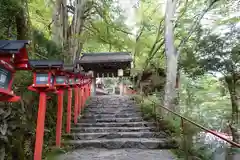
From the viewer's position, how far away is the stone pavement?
19.5 ft

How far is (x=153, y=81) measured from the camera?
16766mm

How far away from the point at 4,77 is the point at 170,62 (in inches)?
274

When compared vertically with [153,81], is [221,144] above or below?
below

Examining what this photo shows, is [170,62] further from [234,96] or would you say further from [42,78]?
[42,78]

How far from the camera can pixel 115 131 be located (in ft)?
26.1

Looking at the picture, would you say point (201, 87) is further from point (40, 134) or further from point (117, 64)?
point (40, 134)

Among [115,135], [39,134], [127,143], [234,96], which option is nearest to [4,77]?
[39,134]

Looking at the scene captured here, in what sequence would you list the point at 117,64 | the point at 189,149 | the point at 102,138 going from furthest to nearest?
the point at 117,64 < the point at 102,138 < the point at 189,149

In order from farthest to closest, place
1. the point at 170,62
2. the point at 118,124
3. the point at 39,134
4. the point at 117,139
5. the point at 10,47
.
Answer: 1. the point at 170,62
2. the point at 118,124
3. the point at 117,139
4. the point at 39,134
5. the point at 10,47

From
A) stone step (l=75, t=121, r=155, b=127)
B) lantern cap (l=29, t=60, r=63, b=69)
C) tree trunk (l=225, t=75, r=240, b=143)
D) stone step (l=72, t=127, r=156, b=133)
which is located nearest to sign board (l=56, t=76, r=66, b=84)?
lantern cap (l=29, t=60, r=63, b=69)

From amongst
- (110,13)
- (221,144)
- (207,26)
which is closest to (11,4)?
(221,144)

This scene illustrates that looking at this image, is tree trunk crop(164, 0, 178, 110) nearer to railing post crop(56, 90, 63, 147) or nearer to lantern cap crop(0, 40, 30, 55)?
railing post crop(56, 90, 63, 147)

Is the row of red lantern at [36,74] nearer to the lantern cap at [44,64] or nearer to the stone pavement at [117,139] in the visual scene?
the lantern cap at [44,64]

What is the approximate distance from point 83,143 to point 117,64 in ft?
40.4
